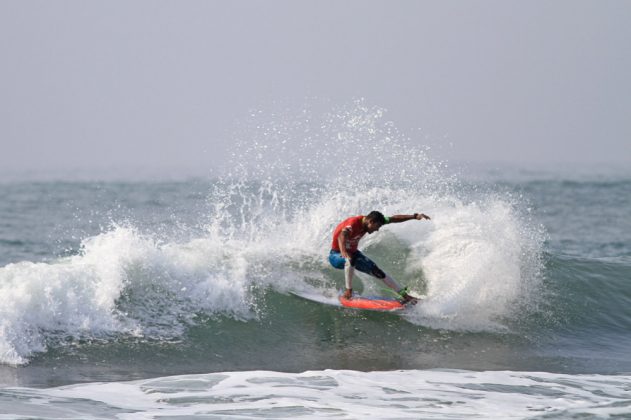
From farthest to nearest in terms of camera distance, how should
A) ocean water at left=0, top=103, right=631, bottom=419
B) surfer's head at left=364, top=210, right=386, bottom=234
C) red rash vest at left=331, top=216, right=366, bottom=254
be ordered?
red rash vest at left=331, top=216, right=366, bottom=254
surfer's head at left=364, top=210, right=386, bottom=234
ocean water at left=0, top=103, right=631, bottom=419

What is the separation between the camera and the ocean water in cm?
859

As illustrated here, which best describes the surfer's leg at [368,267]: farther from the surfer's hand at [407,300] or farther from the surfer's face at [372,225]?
the surfer's face at [372,225]

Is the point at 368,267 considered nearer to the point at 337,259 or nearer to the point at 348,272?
the point at 348,272

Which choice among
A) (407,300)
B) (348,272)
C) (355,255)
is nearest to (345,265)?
(348,272)

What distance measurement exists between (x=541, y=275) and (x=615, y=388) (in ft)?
17.3

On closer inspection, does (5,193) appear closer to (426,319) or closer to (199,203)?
(199,203)

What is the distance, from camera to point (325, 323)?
39.0ft

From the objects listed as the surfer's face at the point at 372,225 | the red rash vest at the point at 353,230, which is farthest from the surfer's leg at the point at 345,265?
the surfer's face at the point at 372,225

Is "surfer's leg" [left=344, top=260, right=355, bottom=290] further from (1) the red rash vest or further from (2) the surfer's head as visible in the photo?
(2) the surfer's head

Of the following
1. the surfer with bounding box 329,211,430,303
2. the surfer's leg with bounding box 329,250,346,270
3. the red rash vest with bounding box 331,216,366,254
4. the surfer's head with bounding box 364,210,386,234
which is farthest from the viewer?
the surfer's leg with bounding box 329,250,346,270

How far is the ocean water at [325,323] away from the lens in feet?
28.2

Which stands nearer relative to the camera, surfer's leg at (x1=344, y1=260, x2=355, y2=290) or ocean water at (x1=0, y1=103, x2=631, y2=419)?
ocean water at (x1=0, y1=103, x2=631, y2=419)

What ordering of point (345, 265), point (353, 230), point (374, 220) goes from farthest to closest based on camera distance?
point (345, 265)
point (353, 230)
point (374, 220)

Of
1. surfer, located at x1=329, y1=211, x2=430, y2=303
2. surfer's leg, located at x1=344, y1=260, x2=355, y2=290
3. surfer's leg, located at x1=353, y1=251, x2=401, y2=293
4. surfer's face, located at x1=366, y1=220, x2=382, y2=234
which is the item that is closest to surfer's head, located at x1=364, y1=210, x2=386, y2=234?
surfer's face, located at x1=366, y1=220, x2=382, y2=234
